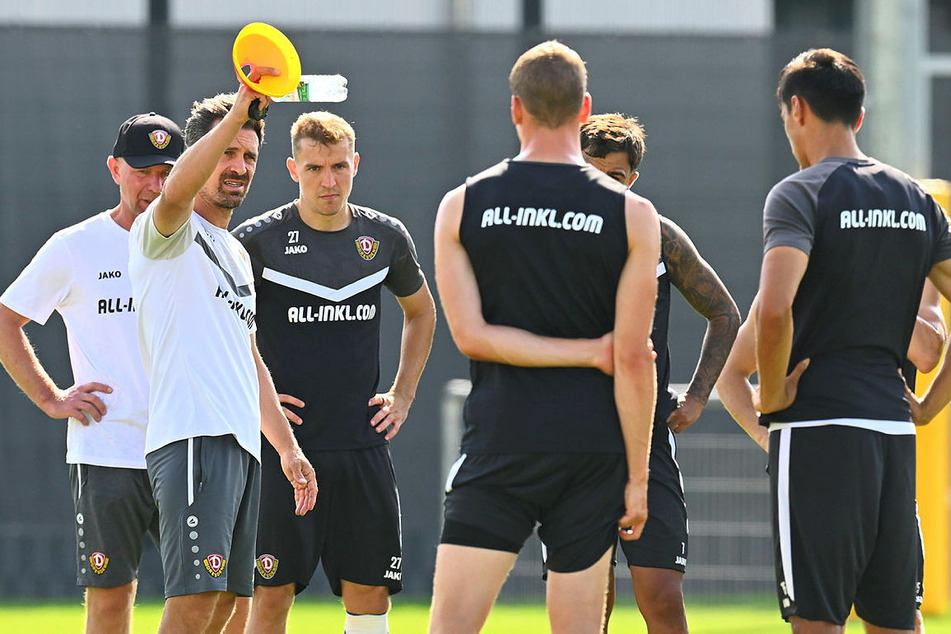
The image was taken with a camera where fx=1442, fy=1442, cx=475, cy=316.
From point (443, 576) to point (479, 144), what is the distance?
5739mm

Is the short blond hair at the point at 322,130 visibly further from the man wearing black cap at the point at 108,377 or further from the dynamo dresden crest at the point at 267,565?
the dynamo dresden crest at the point at 267,565

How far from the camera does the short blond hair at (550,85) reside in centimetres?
359

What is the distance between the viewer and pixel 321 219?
5.14 metres

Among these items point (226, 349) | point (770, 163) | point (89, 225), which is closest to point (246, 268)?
point (226, 349)

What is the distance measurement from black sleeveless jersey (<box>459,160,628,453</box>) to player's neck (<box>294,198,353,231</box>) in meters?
1.58

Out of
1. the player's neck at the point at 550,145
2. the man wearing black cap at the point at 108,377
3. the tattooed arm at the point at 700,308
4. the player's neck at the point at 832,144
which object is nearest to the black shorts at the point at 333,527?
the man wearing black cap at the point at 108,377

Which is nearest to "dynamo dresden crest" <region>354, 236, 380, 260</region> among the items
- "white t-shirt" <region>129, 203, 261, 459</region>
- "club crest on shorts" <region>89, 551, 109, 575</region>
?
"white t-shirt" <region>129, 203, 261, 459</region>

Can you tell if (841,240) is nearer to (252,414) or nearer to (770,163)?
(252,414)

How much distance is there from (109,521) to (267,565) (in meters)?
0.57

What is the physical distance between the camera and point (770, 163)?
9.16m

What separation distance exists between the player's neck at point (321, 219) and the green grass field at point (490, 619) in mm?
3100

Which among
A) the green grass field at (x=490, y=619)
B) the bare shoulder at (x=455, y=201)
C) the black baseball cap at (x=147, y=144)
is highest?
the black baseball cap at (x=147, y=144)

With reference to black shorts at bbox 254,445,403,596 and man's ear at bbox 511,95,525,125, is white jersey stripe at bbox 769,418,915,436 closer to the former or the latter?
man's ear at bbox 511,95,525,125

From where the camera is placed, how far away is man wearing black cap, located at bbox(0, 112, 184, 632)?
4.76 metres
